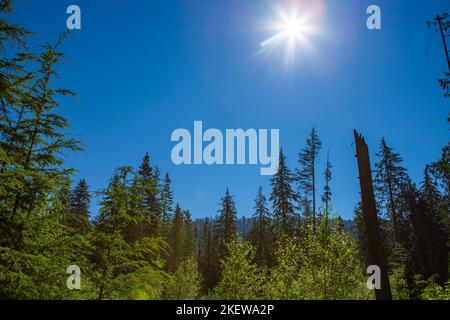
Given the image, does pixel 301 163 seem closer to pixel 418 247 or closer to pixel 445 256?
pixel 418 247

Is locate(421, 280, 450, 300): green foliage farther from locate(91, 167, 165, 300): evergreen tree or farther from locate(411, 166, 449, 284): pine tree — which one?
locate(411, 166, 449, 284): pine tree

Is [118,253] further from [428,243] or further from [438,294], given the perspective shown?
[428,243]

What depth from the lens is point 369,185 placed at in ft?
30.8

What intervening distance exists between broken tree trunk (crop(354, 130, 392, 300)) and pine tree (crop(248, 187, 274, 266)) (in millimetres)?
26965

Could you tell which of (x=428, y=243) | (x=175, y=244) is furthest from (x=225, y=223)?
(x=428, y=243)

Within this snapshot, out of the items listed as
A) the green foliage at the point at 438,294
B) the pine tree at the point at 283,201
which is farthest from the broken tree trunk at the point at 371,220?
the pine tree at the point at 283,201

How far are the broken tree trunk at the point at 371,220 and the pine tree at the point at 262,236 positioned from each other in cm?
2697

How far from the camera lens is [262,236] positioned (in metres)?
39.0

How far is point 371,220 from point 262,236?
30849mm

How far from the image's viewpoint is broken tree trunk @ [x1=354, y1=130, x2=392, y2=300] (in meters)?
8.60

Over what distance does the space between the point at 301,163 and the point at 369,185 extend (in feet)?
93.2

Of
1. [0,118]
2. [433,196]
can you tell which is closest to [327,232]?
[0,118]

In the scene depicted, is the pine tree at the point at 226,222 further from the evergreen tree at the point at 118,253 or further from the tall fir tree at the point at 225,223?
the evergreen tree at the point at 118,253

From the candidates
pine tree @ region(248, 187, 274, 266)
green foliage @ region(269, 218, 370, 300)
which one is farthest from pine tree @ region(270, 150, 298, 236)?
green foliage @ region(269, 218, 370, 300)
